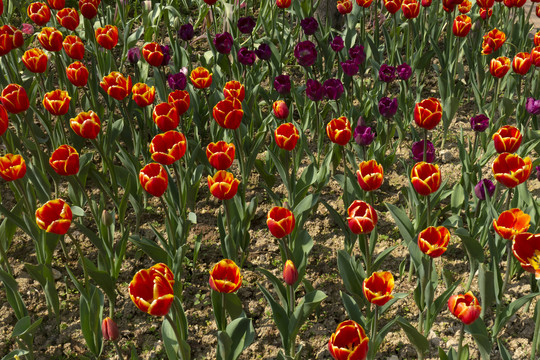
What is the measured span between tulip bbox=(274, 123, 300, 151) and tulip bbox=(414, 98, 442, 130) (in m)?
0.48

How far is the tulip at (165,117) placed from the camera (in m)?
2.57

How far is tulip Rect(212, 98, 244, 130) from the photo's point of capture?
8.44 feet

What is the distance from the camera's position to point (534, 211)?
2463 mm

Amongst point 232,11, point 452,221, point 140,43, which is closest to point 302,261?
point 452,221

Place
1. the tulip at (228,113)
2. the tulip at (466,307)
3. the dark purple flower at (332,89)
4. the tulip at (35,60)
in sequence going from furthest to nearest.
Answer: the dark purple flower at (332,89) → the tulip at (35,60) → the tulip at (228,113) → the tulip at (466,307)

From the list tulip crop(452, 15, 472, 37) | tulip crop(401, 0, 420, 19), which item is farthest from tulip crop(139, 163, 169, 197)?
tulip crop(452, 15, 472, 37)

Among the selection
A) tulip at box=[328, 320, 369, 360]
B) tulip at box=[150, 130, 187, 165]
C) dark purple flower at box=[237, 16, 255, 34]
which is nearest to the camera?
tulip at box=[328, 320, 369, 360]

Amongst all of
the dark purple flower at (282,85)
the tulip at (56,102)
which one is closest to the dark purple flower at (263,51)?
the dark purple flower at (282,85)

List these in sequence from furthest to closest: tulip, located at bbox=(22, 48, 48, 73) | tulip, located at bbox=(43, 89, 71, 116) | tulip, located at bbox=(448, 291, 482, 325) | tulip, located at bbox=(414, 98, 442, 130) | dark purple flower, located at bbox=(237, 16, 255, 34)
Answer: dark purple flower, located at bbox=(237, 16, 255, 34) < tulip, located at bbox=(22, 48, 48, 73) < tulip, located at bbox=(43, 89, 71, 116) < tulip, located at bbox=(414, 98, 442, 130) < tulip, located at bbox=(448, 291, 482, 325)

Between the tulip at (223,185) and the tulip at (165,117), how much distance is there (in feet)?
1.48

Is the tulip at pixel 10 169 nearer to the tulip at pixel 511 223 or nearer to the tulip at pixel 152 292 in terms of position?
the tulip at pixel 152 292

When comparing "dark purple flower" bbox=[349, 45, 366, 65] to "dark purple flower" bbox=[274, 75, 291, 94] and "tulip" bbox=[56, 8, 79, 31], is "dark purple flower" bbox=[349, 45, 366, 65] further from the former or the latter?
"tulip" bbox=[56, 8, 79, 31]

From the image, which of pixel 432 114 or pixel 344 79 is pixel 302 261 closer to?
pixel 432 114

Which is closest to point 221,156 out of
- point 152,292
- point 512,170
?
point 152,292
